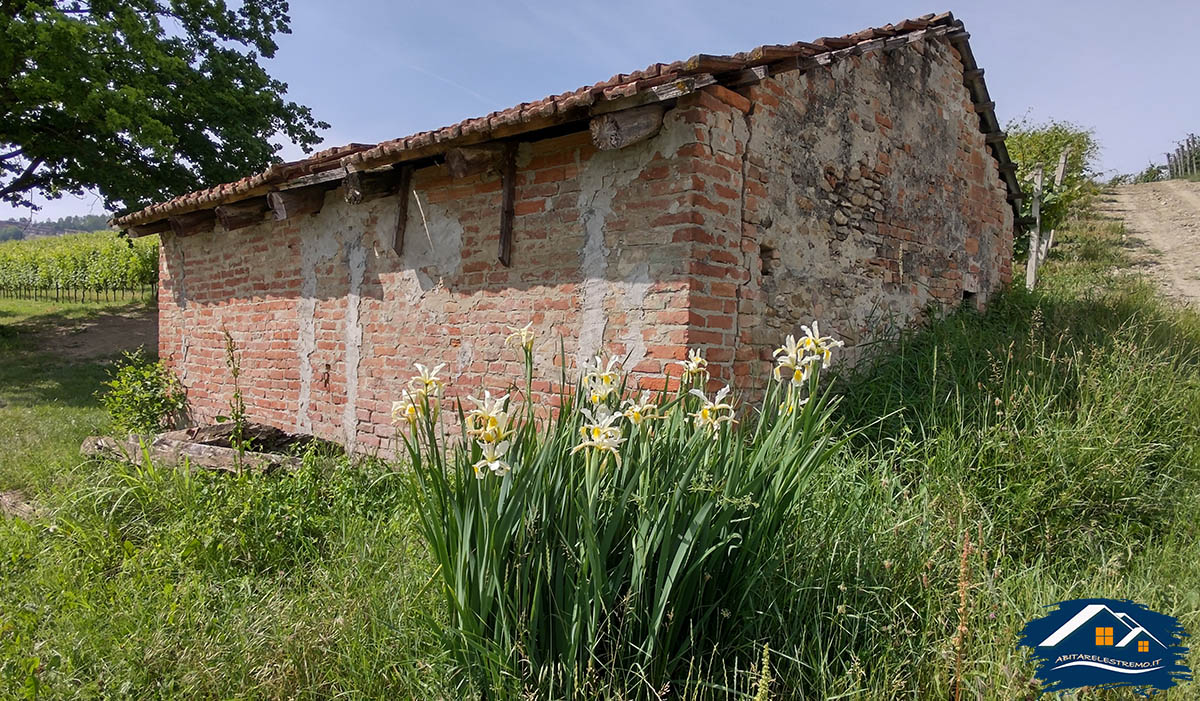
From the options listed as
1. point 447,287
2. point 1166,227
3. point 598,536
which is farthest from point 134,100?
point 1166,227

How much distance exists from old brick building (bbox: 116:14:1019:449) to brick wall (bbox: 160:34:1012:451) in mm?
19

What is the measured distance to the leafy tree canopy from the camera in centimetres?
1233

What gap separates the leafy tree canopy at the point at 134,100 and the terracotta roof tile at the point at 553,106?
28.4ft

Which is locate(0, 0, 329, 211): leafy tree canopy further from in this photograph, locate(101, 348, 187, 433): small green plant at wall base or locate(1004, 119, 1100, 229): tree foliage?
locate(1004, 119, 1100, 229): tree foliage

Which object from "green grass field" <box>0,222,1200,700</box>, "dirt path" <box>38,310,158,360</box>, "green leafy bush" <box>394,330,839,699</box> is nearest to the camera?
"green leafy bush" <box>394,330,839,699</box>

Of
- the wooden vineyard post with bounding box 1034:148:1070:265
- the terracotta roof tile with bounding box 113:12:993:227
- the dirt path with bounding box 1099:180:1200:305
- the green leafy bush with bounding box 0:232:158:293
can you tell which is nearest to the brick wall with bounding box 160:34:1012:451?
the terracotta roof tile with bounding box 113:12:993:227

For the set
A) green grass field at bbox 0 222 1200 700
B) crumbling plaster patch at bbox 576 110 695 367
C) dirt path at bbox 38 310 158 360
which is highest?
crumbling plaster patch at bbox 576 110 695 367

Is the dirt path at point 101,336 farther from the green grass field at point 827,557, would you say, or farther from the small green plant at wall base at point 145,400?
the green grass field at point 827,557

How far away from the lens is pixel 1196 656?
8.41ft

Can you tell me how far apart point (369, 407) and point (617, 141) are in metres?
3.34

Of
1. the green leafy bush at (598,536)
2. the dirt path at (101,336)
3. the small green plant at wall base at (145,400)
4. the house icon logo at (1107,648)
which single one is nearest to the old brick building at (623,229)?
the small green plant at wall base at (145,400)

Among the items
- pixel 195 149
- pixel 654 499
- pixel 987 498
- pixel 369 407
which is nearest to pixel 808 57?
pixel 987 498

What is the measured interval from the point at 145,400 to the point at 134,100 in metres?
7.55

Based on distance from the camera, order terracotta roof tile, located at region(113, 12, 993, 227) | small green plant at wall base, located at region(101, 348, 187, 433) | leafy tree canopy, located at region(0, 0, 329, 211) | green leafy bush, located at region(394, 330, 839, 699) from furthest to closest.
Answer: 1. leafy tree canopy, located at region(0, 0, 329, 211)
2. small green plant at wall base, located at region(101, 348, 187, 433)
3. terracotta roof tile, located at region(113, 12, 993, 227)
4. green leafy bush, located at region(394, 330, 839, 699)
